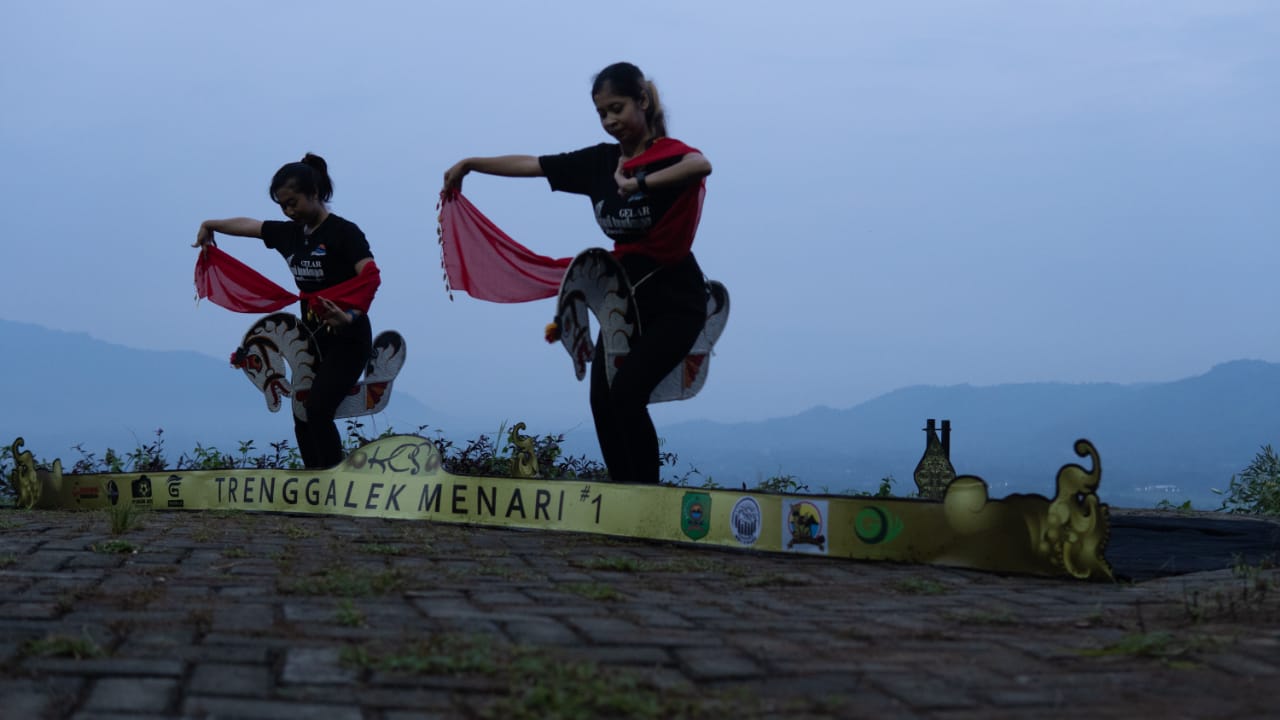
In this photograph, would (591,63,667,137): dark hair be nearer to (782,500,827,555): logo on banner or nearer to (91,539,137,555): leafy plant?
(782,500,827,555): logo on banner

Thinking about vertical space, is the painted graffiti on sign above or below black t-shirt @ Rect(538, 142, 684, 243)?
below

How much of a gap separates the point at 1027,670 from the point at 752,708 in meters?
0.79

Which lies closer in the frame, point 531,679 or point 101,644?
point 531,679

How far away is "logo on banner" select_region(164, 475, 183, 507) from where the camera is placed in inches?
317

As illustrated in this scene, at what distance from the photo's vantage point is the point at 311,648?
2.93m

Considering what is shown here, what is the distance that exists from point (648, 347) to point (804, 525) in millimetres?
1167

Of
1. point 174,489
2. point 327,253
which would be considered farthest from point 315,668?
point 174,489

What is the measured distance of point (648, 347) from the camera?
597 centimetres

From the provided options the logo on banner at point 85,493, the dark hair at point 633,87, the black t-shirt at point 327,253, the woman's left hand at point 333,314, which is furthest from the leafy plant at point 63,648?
the logo on banner at point 85,493

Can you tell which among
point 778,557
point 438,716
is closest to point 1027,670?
point 438,716

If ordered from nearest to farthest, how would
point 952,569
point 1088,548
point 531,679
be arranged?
point 531,679, point 1088,548, point 952,569

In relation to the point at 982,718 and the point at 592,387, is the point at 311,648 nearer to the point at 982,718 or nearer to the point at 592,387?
the point at 982,718

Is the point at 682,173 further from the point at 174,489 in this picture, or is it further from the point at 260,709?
the point at 174,489

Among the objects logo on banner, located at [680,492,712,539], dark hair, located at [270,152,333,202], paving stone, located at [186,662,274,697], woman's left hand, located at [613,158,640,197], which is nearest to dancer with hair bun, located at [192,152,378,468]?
dark hair, located at [270,152,333,202]
